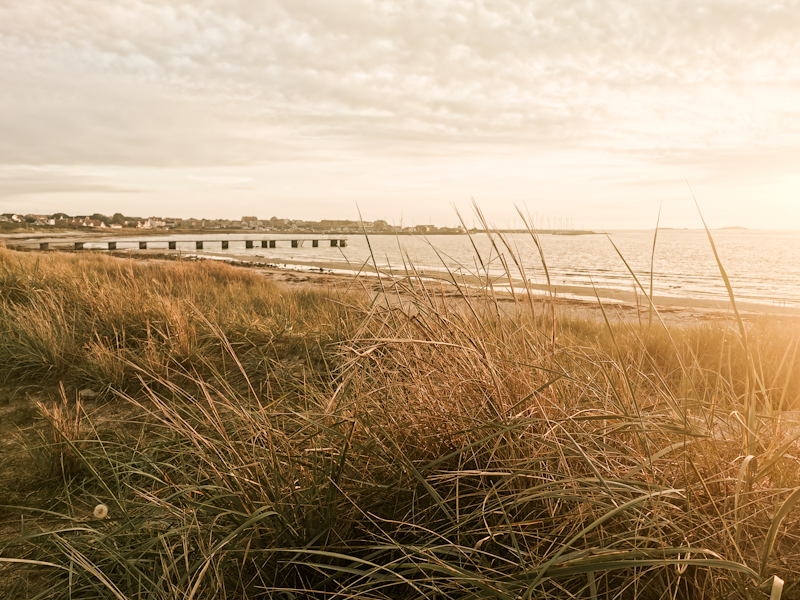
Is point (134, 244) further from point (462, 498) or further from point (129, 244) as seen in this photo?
point (462, 498)

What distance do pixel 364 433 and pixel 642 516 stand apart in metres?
0.94

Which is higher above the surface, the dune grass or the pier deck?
the pier deck

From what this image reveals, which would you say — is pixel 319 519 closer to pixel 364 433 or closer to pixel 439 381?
pixel 364 433

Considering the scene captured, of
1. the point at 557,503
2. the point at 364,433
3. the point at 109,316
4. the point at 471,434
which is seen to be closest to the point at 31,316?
the point at 109,316

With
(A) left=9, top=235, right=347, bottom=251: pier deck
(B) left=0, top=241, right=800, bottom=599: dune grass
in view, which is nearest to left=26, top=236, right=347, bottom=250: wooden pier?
(A) left=9, top=235, right=347, bottom=251: pier deck

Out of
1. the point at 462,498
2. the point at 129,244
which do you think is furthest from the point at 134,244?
the point at 462,498

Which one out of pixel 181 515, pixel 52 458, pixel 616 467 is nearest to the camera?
pixel 616 467

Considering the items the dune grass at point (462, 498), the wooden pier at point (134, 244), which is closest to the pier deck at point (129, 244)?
the wooden pier at point (134, 244)

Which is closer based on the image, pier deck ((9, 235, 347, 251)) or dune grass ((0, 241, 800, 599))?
dune grass ((0, 241, 800, 599))

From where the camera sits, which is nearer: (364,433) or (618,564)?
(618,564)

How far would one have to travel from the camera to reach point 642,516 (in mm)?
1233

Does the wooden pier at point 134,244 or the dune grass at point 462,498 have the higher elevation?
the wooden pier at point 134,244

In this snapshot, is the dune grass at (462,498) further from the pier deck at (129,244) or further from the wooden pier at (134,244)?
the wooden pier at (134,244)

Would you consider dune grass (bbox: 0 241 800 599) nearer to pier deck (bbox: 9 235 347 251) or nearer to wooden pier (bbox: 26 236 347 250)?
pier deck (bbox: 9 235 347 251)
